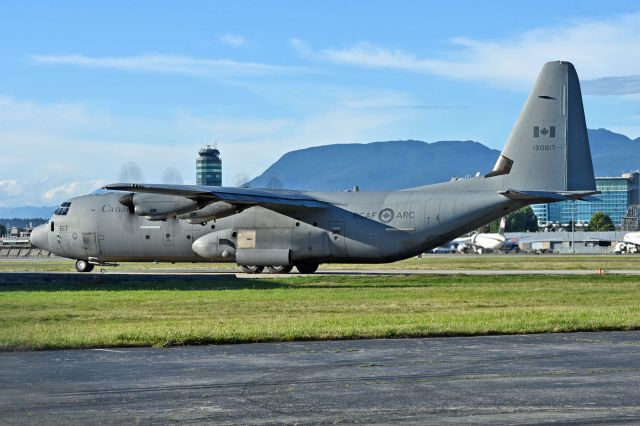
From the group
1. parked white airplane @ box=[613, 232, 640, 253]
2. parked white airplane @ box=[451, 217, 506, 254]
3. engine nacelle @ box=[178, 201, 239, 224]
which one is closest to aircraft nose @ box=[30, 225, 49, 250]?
engine nacelle @ box=[178, 201, 239, 224]

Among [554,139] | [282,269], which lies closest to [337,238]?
[282,269]

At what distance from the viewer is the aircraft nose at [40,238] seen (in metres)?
53.3

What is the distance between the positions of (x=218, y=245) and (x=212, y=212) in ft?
7.81

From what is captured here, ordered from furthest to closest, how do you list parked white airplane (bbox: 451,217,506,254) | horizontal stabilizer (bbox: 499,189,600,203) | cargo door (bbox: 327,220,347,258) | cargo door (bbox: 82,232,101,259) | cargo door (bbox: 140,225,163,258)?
1. parked white airplane (bbox: 451,217,506,254)
2. cargo door (bbox: 82,232,101,259)
3. cargo door (bbox: 140,225,163,258)
4. cargo door (bbox: 327,220,347,258)
5. horizontal stabilizer (bbox: 499,189,600,203)

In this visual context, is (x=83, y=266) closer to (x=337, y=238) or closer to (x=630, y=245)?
(x=337, y=238)

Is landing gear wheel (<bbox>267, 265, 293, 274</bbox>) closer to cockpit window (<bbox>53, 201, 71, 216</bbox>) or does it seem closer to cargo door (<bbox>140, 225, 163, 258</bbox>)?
cargo door (<bbox>140, 225, 163, 258</bbox>)

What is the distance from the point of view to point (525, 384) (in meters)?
14.0

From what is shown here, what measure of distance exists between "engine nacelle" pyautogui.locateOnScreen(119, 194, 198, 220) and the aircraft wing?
1.37 m

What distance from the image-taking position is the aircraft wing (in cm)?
4132

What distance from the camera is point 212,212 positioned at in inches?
1804

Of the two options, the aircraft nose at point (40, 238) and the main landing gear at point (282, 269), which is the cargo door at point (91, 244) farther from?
the main landing gear at point (282, 269)

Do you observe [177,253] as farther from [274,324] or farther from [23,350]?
[23,350]

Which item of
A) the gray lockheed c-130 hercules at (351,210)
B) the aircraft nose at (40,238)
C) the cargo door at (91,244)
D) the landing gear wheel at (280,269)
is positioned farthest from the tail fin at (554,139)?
the aircraft nose at (40,238)

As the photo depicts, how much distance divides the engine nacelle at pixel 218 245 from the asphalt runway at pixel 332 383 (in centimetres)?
2820
